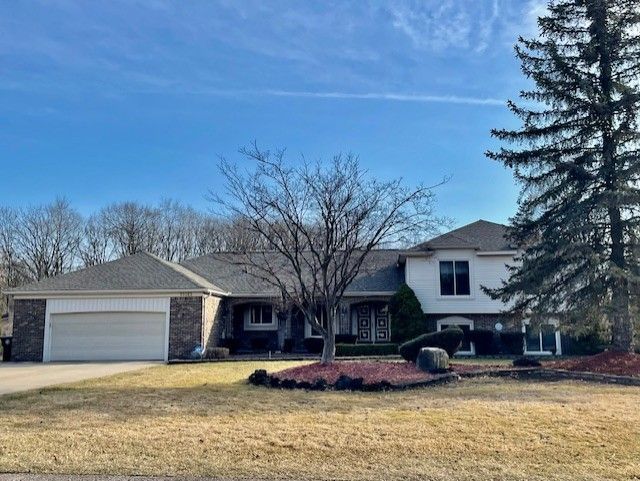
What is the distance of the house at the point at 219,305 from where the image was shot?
72.2 ft

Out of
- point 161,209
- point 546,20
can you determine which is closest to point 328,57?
point 546,20

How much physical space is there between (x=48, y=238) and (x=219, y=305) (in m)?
26.6

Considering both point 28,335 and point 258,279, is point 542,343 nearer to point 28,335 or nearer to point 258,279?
point 258,279

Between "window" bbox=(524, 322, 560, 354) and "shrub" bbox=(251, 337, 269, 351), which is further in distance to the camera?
"shrub" bbox=(251, 337, 269, 351)

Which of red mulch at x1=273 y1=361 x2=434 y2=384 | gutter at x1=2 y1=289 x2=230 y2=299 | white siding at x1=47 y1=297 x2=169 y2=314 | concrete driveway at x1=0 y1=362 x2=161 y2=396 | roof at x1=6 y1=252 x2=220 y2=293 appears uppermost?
roof at x1=6 y1=252 x2=220 y2=293

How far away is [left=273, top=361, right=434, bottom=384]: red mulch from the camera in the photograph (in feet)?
40.0

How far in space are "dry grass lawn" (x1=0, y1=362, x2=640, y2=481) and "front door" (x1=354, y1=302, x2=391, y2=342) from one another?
50.0 feet

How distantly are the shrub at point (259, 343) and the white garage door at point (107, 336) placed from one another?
17.3 ft

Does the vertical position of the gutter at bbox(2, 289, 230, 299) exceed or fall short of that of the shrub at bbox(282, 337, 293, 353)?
it exceeds it

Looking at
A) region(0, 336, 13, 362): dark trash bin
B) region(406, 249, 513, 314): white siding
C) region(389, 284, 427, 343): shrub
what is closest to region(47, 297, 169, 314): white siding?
region(0, 336, 13, 362): dark trash bin

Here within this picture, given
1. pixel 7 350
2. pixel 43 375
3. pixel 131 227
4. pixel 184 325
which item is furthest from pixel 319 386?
pixel 131 227

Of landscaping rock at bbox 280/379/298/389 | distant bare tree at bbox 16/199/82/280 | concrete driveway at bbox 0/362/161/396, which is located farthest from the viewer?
distant bare tree at bbox 16/199/82/280

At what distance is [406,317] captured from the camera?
2344 cm

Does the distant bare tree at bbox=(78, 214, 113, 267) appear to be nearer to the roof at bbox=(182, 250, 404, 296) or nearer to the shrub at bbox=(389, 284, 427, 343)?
the roof at bbox=(182, 250, 404, 296)
